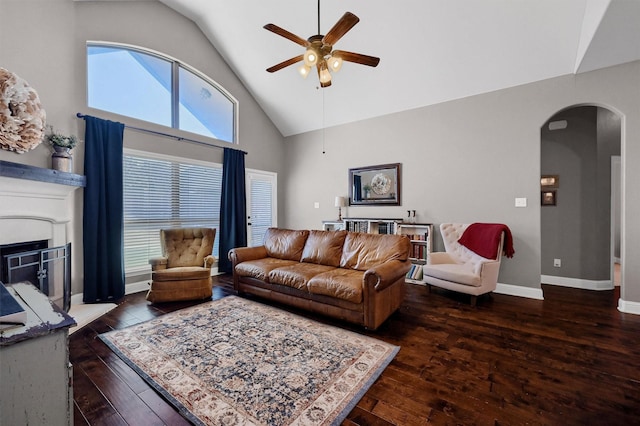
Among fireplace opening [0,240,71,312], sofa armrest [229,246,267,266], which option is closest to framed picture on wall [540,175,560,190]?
sofa armrest [229,246,267,266]

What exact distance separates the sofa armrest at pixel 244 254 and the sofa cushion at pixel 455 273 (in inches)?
96.4

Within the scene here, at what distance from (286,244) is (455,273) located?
2.35 meters

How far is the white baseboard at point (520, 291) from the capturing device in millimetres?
3661

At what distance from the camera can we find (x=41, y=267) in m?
2.74

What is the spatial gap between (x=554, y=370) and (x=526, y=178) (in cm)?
264

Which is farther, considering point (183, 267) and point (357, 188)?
point (357, 188)

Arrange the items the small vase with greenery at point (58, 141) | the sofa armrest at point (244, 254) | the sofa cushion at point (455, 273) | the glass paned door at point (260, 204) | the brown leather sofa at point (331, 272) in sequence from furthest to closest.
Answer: the glass paned door at point (260, 204), the sofa armrest at point (244, 254), the sofa cushion at point (455, 273), the small vase with greenery at point (58, 141), the brown leather sofa at point (331, 272)

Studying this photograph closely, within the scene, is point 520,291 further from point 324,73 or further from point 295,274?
point 324,73

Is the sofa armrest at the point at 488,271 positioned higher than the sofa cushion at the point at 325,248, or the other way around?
the sofa cushion at the point at 325,248

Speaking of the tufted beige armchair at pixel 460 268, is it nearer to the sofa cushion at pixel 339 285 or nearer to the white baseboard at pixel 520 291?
the white baseboard at pixel 520 291

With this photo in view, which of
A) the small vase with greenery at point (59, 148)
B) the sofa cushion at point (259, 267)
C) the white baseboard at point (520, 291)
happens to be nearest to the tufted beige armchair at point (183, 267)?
the sofa cushion at point (259, 267)

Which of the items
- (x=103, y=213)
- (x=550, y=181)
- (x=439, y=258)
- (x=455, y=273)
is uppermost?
(x=550, y=181)

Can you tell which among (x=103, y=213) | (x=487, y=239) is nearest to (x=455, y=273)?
(x=487, y=239)

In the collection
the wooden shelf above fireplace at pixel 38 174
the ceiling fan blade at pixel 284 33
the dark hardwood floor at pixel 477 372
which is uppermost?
the ceiling fan blade at pixel 284 33
